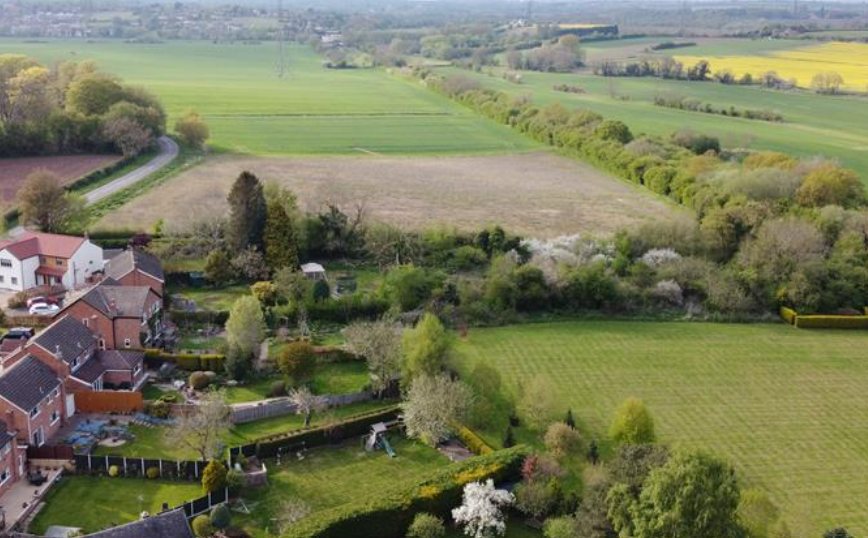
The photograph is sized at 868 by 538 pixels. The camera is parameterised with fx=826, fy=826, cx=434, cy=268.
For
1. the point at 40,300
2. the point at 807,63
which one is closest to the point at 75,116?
the point at 40,300

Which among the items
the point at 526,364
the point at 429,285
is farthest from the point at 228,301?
the point at 526,364

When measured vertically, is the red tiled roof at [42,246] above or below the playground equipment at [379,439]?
above

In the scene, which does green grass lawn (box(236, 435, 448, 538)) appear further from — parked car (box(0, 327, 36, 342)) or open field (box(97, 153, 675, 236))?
open field (box(97, 153, 675, 236))

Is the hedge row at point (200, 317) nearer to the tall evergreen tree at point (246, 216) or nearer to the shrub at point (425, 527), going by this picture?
the tall evergreen tree at point (246, 216)

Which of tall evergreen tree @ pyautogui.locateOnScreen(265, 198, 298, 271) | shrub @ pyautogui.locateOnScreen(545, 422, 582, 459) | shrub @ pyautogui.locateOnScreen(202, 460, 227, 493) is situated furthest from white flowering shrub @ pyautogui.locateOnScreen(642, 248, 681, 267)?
shrub @ pyautogui.locateOnScreen(202, 460, 227, 493)

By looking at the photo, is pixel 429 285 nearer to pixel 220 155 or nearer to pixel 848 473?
pixel 848 473

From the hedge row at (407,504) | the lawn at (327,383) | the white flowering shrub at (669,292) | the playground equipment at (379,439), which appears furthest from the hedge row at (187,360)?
the white flowering shrub at (669,292)
